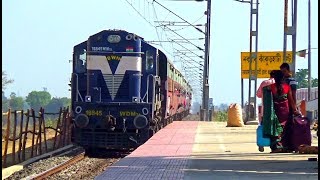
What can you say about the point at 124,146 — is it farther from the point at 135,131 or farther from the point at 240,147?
the point at 240,147

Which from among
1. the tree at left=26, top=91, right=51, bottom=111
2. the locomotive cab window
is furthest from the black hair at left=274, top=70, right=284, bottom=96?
the tree at left=26, top=91, right=51, bottom=111

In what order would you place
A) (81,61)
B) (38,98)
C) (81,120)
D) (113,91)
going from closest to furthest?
(81,120) < (113,91) < (81,61) < (38,98)

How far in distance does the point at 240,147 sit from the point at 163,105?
27.8 ft

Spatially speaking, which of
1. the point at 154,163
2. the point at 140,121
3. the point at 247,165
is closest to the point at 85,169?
the point at 140,121

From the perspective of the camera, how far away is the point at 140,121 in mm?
21359

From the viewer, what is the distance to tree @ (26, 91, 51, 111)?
11064 cm

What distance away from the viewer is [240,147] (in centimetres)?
1697

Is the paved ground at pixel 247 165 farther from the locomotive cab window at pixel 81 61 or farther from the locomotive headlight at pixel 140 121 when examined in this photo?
the locomotive cab window at pixel 81 61

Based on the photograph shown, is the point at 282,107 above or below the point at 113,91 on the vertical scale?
below

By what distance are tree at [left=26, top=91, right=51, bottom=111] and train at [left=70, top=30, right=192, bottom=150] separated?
8746 centimetres

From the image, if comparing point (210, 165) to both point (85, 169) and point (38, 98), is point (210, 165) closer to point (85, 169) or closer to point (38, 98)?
point (85, 169)

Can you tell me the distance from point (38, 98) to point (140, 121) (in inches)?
3772

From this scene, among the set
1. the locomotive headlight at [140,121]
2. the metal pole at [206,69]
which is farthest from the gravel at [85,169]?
the metal pole at [206,69]

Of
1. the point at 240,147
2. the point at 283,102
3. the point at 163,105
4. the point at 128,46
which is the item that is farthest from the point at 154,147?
the point at 163,105
